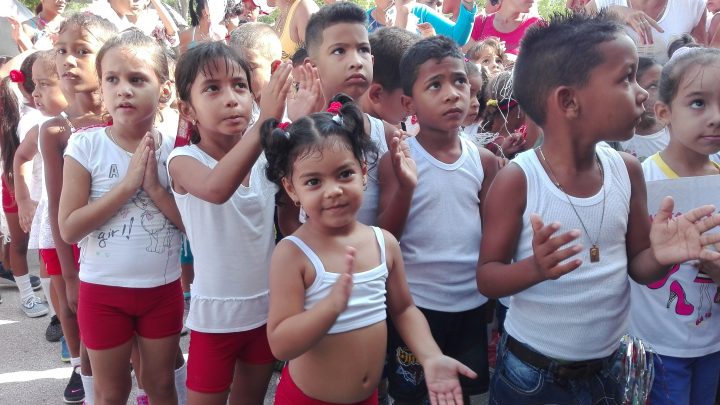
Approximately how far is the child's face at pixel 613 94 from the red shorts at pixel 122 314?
1.69 meters

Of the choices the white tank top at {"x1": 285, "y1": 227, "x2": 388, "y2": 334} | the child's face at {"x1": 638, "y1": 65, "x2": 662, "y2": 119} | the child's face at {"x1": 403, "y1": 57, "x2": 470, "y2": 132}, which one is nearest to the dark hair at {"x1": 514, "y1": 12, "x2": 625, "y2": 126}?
the child's face at {"x1": 403, "y1": 57, "x2": 470, "y2": 132}

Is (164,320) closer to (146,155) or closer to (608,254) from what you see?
(146,155)

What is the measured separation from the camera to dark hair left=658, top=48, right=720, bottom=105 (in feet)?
6.89

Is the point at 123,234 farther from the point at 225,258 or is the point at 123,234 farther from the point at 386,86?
the point at 386,86

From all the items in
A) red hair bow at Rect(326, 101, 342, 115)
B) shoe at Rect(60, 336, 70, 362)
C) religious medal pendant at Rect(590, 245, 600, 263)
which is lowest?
shoe at Rect(60, 336, 70, 362)

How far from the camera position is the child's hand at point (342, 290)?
1.49 meters

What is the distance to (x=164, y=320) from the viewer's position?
230cm

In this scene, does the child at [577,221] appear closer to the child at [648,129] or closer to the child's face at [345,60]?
the child's face at [345,60]

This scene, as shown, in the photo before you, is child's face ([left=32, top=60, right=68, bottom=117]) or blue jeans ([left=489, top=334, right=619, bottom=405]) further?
child's face ([left=32, top=60, right=68, bottom=117])

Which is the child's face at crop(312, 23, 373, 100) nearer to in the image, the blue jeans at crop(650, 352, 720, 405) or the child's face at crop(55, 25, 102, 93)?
the child's face at crop(55, 25, 102, 93)

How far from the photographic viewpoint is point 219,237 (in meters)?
2.10

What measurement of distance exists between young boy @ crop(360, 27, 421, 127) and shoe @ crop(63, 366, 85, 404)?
2062mm

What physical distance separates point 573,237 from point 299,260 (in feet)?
2.41

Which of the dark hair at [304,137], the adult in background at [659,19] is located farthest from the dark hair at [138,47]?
the adult in background at [659,19]
